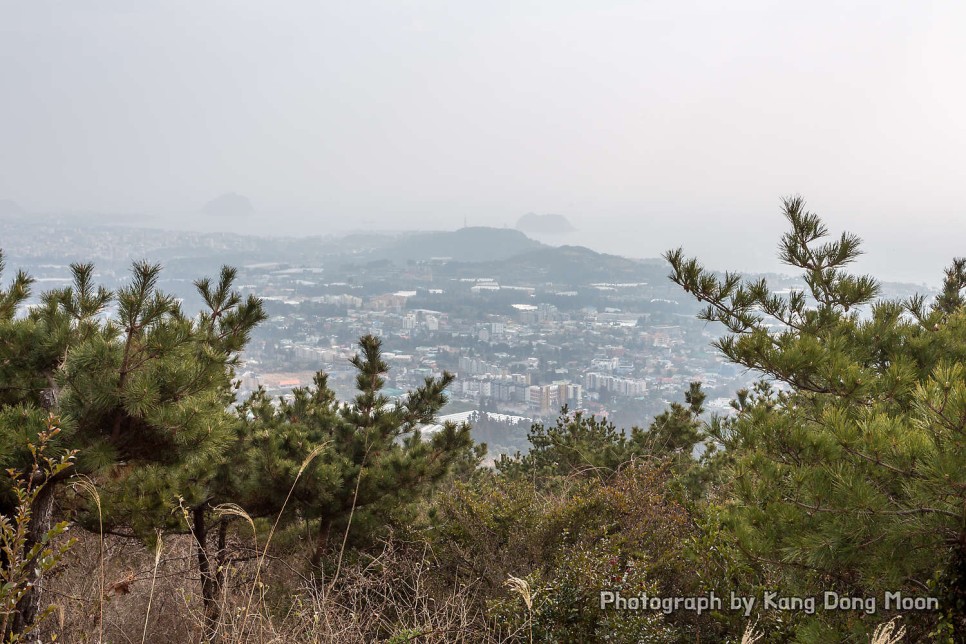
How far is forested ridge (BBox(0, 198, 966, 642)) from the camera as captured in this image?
214cm

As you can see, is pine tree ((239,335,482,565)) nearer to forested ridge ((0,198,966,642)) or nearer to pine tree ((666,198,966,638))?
Result: forested ridge ((0,198,966,642))

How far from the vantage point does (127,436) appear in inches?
117

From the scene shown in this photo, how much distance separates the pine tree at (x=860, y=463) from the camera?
1995mm

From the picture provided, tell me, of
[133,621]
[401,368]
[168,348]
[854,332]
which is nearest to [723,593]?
[854,332]

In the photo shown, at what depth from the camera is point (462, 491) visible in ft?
16.6

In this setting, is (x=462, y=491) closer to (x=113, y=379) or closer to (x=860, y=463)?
(x=113, y=379)

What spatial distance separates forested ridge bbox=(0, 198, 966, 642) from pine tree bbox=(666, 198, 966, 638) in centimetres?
1

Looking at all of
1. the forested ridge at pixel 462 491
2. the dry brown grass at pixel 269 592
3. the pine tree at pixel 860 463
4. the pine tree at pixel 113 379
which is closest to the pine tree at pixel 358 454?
the forested ridge at pixel 462 491

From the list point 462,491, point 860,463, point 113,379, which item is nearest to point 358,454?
point 462,491

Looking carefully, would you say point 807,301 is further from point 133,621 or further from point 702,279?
point 133,621

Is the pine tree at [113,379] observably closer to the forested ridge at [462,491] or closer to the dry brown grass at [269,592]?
the forested ridge at [462,491]

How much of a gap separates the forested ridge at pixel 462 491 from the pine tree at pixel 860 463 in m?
0.01

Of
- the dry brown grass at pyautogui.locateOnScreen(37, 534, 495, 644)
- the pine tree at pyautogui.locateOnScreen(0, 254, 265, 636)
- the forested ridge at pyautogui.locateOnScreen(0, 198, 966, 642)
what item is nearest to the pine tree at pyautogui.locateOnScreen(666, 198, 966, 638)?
the forested ridge at pyautogui.locateOnScreen(0, 198, 966, 642)

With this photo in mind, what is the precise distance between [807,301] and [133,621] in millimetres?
5555
